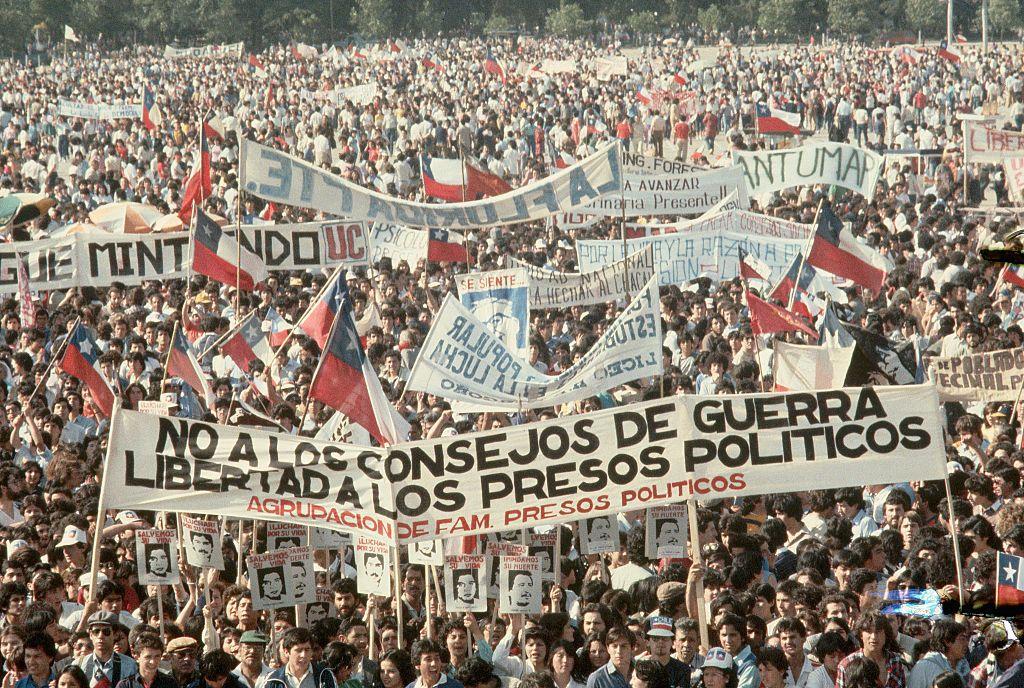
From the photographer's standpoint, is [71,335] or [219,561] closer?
[219,561]

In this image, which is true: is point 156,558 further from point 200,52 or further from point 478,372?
point 200,52

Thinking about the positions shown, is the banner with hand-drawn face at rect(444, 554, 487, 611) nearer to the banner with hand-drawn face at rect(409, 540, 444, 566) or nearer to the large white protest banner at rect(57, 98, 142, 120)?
the banner with hand-drawn face at rect(409, 540, 444, 566)

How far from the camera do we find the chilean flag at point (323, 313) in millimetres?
13406

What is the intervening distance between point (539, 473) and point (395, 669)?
1287 millimetres

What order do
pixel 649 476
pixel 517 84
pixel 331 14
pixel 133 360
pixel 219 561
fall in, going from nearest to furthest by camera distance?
pixel 649 476 < pixel 219 561 < pixel 133 360 < pixel 517 84 < pixel 331 14

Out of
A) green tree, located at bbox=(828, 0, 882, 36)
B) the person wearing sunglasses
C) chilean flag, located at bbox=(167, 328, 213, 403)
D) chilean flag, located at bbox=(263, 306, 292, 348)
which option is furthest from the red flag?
green tree, located at bbox=(828, 0, 882, 36)

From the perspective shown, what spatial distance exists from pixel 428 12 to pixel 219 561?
240ft

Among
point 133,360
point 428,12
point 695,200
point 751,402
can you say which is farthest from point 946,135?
point 428,12

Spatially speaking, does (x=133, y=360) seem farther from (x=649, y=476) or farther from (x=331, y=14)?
(x=331, y=14)

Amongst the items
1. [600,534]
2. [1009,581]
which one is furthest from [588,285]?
[1009,581]

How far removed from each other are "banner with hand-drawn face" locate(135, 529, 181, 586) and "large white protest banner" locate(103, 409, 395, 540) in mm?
740

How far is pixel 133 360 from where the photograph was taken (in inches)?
579

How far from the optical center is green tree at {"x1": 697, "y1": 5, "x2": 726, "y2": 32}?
251ft

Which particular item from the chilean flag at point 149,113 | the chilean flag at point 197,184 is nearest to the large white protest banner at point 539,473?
the chilean flag at point 197,184
